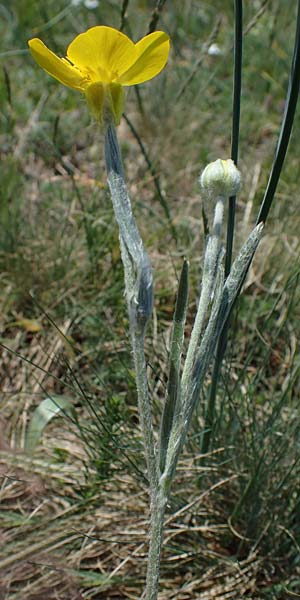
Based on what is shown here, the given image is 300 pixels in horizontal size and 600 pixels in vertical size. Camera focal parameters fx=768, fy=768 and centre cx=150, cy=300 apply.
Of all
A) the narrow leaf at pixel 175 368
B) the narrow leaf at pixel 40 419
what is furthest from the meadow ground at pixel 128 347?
the narrow leaf at pixel 175 368

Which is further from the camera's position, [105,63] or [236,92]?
[236,92]

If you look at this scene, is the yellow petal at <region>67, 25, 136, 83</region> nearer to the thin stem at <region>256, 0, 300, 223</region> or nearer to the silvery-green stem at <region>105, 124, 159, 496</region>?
the silvery-green stem at <region>105, 124, 159, 496</region>

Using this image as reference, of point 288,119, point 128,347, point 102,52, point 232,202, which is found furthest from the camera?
point 128,347

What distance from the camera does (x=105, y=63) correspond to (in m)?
→ 0.91

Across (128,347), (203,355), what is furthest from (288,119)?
(128,347)

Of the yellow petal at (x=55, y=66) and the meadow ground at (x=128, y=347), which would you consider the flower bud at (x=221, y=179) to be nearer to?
the meadow ground at (x=128, y=347)

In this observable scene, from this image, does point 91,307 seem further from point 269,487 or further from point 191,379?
point 191,379

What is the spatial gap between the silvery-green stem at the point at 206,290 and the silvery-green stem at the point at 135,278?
2.1 inches

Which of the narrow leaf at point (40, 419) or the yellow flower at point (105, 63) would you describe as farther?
the narrow leaf at point (40, 419)

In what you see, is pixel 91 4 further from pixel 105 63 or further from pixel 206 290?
pixel 206 290

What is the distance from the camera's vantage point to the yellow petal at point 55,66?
2.90ft

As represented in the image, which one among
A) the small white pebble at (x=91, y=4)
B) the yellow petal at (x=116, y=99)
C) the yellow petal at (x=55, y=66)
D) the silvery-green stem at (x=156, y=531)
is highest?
the small white pebble at (x=91, y=4)

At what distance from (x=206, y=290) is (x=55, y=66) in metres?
0.32

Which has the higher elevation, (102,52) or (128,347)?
(102,52)
